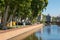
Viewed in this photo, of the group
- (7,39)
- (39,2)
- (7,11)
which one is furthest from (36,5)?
(7,39)

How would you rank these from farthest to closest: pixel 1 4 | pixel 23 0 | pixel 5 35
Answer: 1. pixel 23 0
2. pixel 1 4
3. pixel 5 35

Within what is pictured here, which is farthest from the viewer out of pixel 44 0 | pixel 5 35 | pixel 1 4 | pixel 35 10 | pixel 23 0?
pixel 35 10

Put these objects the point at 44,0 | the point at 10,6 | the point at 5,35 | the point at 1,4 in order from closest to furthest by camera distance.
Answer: the point at 5,35 → the point at 1,4 → the point at 10,6 → the point at 44,0

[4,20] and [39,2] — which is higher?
[39,2]

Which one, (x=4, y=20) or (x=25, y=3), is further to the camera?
(x=4, y=20)

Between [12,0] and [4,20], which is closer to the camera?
[12,0]

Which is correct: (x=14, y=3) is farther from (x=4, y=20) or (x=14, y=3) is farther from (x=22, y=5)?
(x=4, y=20)

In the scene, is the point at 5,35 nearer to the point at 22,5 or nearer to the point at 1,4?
the point at 1,4

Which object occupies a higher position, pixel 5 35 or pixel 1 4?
pixel 1 4

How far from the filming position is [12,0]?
1380 inches

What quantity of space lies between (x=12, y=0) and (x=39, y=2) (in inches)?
1111

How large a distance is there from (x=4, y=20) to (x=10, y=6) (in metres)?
3.06

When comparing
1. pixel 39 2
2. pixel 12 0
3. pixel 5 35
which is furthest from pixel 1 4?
pixel 39 2

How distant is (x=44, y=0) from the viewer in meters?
62.3
